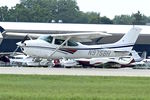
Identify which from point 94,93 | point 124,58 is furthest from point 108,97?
point 124,58

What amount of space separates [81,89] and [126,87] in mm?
2354

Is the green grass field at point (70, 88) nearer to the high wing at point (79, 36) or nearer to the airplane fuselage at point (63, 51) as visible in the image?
the airplane fuselage at point (63, 51)

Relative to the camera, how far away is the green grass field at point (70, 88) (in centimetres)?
2291

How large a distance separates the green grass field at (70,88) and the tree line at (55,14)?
9980 cm

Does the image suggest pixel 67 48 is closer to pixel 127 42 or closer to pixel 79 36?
pixel 79 36

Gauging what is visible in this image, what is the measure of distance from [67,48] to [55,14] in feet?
359

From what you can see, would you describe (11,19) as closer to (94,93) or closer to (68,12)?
(68,12)

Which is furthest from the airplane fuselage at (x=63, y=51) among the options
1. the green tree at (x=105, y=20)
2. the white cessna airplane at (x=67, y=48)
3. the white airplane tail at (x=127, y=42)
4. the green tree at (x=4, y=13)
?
the green tree at (x=4, y=13)

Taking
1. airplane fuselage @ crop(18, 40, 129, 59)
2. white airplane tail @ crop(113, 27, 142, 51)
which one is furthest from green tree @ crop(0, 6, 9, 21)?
airplane fuselage @ crop(18, 40, 129, 59)

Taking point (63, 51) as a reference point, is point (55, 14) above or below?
above

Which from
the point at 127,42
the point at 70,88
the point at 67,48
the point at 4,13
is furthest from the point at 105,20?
the point at 70,88

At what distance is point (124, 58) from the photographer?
5719 cm

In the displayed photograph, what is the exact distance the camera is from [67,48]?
5175 cm

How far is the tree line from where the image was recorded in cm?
13788
